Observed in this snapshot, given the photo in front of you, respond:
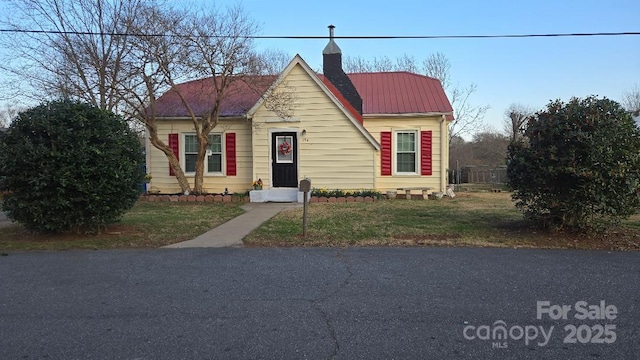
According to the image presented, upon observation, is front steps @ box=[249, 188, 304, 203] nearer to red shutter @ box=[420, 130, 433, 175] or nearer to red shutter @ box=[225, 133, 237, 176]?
red shutter @ box=[225, 133, 237, 176]

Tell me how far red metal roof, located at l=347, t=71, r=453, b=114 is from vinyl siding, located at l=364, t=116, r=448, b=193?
378mm

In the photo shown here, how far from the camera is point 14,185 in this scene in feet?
27.6

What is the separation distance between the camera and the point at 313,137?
15.7 meters

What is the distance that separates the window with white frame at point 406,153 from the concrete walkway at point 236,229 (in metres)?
4.90

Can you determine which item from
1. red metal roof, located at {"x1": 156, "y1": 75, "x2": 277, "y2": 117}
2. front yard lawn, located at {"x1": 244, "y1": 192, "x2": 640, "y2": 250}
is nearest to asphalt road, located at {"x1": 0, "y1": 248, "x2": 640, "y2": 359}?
front yard lawn, located at {"x1": 244, "y1": 192, "x2": 640, "y2": 250}

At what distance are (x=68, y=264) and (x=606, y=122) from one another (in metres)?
9.06

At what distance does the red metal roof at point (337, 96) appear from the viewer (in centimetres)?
1644

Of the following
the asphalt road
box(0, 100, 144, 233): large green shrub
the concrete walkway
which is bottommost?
the asphalt road

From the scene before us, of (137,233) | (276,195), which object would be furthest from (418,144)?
(137,233)

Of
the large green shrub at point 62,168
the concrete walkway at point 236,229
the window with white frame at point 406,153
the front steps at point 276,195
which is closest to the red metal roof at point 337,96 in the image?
the window with white frame at point 406,153

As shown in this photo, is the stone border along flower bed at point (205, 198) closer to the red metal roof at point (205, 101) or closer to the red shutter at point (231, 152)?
the red shutter at point (231, 152)

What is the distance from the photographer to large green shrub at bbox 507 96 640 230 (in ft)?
24.6

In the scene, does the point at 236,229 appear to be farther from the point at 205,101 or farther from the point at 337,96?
the point at 205,101

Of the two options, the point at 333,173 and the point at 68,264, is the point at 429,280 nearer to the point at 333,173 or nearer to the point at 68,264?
the point at 68,264
